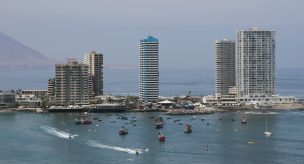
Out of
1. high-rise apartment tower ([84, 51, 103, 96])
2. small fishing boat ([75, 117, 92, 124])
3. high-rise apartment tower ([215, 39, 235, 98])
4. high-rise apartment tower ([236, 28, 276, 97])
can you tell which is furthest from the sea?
high-rise apartment tower ([84, 51, 103, 96])

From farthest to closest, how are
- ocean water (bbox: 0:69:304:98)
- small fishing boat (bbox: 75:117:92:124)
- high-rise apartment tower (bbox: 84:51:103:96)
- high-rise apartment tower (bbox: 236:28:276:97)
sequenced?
ocean water (bbox: 0:69:304:98) < high-rise apartment tower (bbox: 84:51:103:96) < high-rise apartment tower (bbox: 236:28:276:97) < small fishing boat (bbox: 75:117:92:124)

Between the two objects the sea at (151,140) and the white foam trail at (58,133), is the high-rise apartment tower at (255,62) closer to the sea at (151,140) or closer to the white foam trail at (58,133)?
the sea at (151,140)

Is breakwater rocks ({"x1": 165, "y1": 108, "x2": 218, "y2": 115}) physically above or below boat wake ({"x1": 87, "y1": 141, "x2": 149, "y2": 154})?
above

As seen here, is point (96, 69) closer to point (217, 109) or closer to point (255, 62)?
point (255, 62)

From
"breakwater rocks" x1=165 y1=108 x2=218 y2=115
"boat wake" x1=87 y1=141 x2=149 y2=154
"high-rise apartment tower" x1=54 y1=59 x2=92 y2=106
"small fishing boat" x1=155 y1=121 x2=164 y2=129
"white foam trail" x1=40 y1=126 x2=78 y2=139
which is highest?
"high-rise apartment tower" x1=54 y1=59 x2=92 y2=106

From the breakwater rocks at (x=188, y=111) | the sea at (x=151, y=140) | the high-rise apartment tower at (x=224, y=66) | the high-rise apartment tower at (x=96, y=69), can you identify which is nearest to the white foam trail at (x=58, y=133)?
the sea at (x=151, y=140)

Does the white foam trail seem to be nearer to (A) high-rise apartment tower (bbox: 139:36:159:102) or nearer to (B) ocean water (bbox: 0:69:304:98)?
(A) high-rise apartment tower (bbox: 139:36:159:102)

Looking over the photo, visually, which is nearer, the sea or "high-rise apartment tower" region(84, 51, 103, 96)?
the sea

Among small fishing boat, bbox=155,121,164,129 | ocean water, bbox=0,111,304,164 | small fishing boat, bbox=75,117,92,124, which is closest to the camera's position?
ocean water, bbox=0,111,304,164

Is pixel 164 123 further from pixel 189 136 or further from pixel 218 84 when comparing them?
pixel 218 84
